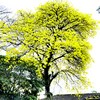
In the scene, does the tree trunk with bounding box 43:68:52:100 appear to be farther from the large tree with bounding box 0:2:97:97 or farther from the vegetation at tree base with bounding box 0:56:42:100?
the vegetation at tree base with bounding box 0:56:42:100

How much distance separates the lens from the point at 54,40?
2961 cm

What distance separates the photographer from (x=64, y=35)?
29781 mm

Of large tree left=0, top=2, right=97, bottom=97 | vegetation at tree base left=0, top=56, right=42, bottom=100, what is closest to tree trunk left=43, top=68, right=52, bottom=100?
large tree left=0, top=2, right=97, bottom=97

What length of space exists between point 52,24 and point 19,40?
3473 millimetres

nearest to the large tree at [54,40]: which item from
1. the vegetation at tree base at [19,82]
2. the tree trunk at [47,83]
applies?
the tree trunk at [47,83]

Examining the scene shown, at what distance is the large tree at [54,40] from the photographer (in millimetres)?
29172

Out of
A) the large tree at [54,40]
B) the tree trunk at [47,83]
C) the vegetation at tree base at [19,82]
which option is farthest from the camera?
the large tree at [54,40]

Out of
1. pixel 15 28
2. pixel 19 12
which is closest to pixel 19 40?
pixel 15 28

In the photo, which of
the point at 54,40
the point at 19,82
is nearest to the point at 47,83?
the point at 54,40

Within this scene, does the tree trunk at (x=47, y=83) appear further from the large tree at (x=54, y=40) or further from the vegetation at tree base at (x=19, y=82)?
the vegetation at tree base at (x=19, y=82)

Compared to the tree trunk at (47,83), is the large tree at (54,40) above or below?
above

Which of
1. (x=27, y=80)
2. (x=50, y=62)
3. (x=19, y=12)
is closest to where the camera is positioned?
(x=27, y=80)

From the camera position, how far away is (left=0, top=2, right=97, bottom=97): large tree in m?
29.2

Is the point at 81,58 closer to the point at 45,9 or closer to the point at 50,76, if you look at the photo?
the point at 50,76
